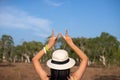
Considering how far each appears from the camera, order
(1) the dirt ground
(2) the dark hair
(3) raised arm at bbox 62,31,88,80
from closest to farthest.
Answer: (2) the dark hair
(3) raised arm at bbox 62,31,88,80
(1) the dirt ground

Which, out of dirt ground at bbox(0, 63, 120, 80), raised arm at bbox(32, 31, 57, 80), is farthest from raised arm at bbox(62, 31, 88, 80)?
dirt ground at bbox(0, 63, 120, 80)

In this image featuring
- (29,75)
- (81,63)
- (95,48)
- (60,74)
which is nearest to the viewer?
(60,74)

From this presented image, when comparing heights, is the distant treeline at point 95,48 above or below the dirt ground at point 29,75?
above

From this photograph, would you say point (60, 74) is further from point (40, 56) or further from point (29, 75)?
point (29, 75)

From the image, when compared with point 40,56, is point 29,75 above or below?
below

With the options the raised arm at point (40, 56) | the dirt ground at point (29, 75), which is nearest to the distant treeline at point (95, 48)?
the dirt ground at point (29, 75)

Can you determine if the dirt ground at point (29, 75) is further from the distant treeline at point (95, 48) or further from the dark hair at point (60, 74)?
the distant treeline at point (95, 48)

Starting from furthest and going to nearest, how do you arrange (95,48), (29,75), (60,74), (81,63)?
(95,48), (29,75), (81,63), (60,74)

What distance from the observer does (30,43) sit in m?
88.0

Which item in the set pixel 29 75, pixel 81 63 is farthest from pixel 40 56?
pixel 29 75

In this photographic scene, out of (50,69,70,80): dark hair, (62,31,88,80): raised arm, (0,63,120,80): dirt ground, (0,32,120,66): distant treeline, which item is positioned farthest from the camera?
(0,32,120,66): distant treeline

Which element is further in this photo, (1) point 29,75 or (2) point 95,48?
(2) point 95,48

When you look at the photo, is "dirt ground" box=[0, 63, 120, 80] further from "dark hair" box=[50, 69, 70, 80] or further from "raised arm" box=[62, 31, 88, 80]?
"dark hair" box=[50, 69, 70, 80]

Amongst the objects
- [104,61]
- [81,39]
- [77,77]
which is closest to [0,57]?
[81,39]
